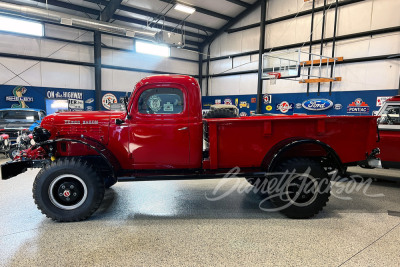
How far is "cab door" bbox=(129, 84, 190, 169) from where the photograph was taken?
3.04 m

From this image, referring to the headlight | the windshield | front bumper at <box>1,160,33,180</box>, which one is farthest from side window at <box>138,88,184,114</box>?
the windshield

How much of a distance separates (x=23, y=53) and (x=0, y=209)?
30.7ft

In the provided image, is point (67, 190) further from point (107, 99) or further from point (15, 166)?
point (107, 99)

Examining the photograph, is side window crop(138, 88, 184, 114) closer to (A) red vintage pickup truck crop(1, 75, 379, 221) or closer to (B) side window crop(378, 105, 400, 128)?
(A) red vintage pickup truck crop(1, 75, 379, 221)

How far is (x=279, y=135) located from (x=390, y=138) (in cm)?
→ 292

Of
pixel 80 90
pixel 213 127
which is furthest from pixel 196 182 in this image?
pixel 80 90

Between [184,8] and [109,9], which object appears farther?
[184,8]

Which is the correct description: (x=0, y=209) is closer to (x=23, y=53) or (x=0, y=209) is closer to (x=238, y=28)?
(x=23, y=53)

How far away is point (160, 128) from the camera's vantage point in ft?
9.95

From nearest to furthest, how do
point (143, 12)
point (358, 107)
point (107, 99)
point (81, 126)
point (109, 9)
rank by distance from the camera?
point (81, 126) → point (358, 107) → point (109, 9) → point (143, 12) → point (107, 99)

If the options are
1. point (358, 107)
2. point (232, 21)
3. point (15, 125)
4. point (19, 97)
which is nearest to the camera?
point (15, 125)

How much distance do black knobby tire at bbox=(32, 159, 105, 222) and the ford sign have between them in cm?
991

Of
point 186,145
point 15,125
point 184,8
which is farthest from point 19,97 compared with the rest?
point 186,145

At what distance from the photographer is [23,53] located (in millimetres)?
9914
